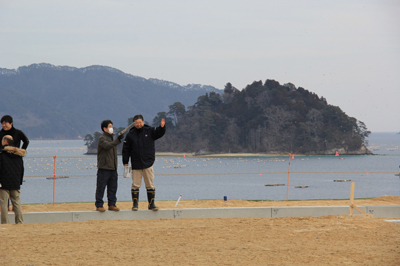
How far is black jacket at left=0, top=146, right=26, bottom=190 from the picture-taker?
8.48m

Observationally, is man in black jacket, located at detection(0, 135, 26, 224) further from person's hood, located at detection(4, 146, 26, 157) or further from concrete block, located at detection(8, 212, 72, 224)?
concrete block, located at detection(8, 212, 72, 224)

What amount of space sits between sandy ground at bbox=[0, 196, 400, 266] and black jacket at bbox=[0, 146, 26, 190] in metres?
0.76

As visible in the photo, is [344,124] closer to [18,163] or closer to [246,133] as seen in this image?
[246,133]

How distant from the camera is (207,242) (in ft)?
23.2

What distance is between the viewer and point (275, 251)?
6500mm

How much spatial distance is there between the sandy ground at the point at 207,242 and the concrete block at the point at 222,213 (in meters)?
0.44

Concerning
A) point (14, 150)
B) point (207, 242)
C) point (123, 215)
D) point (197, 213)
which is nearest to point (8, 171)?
point (14, 150)

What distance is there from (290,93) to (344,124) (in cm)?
1716

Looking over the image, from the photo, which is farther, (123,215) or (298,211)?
(298,211)

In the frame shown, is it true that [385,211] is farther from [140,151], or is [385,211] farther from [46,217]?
[46,217]

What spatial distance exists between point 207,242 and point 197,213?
259 centimetres

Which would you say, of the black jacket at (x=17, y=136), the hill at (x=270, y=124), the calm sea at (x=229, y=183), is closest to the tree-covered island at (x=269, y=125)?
the hill at (x=270, y=124)

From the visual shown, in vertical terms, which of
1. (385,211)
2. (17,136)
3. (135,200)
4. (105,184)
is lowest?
(385,211)

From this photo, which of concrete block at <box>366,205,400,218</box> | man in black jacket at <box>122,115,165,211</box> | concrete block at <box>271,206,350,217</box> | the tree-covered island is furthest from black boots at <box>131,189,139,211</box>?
the tree-covered island
